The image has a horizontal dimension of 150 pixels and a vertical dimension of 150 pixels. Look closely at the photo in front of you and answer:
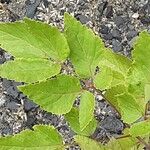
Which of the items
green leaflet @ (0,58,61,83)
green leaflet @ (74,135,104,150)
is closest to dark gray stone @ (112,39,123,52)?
green leaflet @ (74,135,104,150)

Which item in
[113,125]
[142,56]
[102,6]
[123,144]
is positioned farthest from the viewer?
[102,6]

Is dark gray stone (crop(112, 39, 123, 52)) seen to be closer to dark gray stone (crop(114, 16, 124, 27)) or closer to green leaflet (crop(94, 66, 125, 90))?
dark gray stone (crop(114, 16, 124, 27))

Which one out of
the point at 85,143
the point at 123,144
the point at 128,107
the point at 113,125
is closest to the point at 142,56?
the point at 128,107

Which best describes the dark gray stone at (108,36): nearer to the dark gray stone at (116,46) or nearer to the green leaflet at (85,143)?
the dark gray stone at (116,46)

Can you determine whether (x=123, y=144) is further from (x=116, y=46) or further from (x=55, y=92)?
(x=116, y=46)

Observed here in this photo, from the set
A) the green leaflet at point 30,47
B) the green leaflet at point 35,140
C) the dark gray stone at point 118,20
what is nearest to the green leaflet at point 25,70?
the green leaflet at point 30,47

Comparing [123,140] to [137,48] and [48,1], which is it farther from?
[48,1]

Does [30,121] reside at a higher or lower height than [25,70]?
lower
